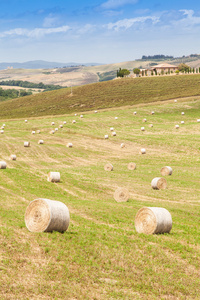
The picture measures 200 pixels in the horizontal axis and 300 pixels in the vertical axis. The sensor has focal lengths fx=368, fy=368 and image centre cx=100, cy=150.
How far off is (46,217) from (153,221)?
16.1 feet

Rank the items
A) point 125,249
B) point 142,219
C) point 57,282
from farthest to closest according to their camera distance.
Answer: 1. point 142,219
2. point 125,249
3. point 57,282

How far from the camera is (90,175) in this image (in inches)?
1427

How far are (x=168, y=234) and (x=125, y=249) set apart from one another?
3075 mm

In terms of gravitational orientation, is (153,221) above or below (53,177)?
above

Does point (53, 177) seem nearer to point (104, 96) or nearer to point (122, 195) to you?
point (122, 195)

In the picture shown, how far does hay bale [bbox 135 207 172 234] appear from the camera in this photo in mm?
16688

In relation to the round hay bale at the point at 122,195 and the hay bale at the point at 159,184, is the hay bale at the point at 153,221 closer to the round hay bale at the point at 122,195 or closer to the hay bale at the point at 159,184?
the round hay bale at the point at 122,195

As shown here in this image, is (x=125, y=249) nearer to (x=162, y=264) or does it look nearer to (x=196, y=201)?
(x=162, y=264)

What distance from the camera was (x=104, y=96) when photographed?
122 metres

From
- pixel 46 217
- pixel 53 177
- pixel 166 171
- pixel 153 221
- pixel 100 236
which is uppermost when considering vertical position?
pixel 46 217

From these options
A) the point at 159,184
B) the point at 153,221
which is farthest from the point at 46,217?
the point at 159,184

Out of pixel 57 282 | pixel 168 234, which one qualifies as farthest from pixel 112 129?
pixel 57 282

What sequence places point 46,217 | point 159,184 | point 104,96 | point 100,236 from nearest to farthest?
point 46,217 < point 100,236 < point 159,184 < point 104,96

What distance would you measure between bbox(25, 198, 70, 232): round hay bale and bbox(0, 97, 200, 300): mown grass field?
1.01 ft
